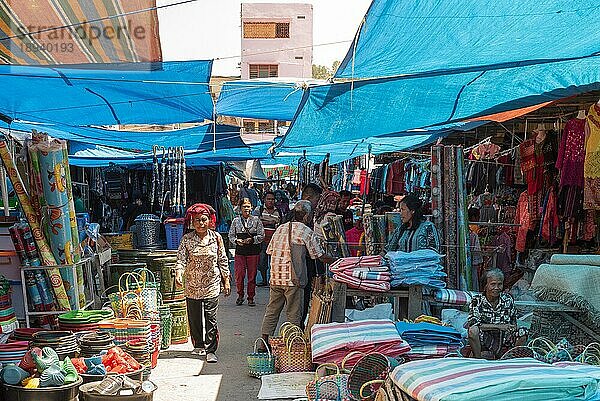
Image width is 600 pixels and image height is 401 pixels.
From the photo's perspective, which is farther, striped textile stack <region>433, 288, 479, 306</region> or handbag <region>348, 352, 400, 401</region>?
striped textile stack <region>433, 288, 479, 306</region>

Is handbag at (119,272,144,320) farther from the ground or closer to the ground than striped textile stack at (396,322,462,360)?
closer to the ground

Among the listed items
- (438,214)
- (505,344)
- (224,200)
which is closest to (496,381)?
(505,344)

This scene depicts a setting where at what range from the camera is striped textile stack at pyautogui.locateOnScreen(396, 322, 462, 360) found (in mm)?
4457

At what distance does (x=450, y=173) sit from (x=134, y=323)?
3561 mm

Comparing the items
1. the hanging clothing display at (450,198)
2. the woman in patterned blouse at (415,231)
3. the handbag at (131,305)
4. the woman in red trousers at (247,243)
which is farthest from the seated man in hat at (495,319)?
the woman in red trousers at (247,243)

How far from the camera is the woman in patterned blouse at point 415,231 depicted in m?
7.07

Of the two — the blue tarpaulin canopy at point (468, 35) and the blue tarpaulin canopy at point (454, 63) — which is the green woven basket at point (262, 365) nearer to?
the blue tarpaulin canopy at point (454, 63)

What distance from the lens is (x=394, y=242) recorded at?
7.46m

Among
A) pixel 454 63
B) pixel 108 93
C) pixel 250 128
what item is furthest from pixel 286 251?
pixel 250 128

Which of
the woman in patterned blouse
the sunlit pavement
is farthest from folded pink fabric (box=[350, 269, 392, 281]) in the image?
the sunlit pavement

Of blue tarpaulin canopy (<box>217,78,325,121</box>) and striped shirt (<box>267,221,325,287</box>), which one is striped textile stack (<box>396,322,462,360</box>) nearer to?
striped shirt (<box>267,221,325,287</box>)

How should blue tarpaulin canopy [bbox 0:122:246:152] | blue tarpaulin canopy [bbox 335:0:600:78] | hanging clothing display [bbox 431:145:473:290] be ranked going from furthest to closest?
blue tarpaulin canopy [bbox 0:122:246:152]
hanging clothing display [bbox 431:145:473:290]
blue tarpaulin canopy [bbox 335:0:600:78]

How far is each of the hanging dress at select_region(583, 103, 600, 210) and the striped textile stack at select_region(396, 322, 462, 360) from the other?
292cm

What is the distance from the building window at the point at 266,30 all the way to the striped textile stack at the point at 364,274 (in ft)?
130
